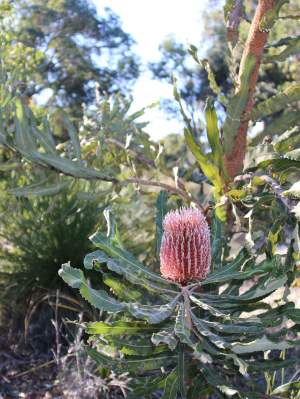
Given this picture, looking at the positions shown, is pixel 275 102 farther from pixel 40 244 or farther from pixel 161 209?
pixel 40 244

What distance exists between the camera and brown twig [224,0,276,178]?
199 centimetres

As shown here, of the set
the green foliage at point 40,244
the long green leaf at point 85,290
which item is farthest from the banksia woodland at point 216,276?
the green foliage at point 40,244

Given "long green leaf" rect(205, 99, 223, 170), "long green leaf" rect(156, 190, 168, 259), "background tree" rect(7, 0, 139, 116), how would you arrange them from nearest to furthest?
"long green leaf" rect(205, 99, 223, 170) → "long green leaf" rect(156, 190, 168, 259) → "background tree" rect(7, 0, 139, 116)

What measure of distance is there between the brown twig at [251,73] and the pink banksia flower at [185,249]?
0.56m

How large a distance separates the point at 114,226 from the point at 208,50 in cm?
1645

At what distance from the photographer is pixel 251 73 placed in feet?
6.23

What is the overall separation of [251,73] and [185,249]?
0.69 metres

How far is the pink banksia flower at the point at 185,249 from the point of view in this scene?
1.52 metres

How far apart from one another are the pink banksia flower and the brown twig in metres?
0.56

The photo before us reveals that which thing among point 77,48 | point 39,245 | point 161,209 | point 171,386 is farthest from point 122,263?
point 77,48

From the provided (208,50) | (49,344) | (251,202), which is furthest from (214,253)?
(208,50)

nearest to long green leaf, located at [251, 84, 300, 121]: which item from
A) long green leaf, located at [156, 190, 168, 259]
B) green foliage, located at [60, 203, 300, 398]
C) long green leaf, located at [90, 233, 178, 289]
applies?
long green leaf, located at [156, 190, 168, 259]

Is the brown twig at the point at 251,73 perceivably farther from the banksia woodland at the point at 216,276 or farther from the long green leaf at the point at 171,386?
the long green leaf at the point at 171,386

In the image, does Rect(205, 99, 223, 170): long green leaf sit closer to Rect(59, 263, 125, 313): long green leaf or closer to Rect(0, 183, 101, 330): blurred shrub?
Rect(59, 263, 125, 313): long green leaf
